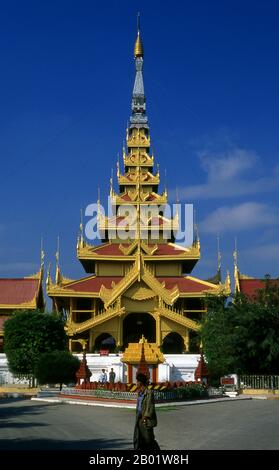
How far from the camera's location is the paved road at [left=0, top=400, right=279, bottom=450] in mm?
11062

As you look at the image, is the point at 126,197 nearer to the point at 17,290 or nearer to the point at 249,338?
the point at 17,290

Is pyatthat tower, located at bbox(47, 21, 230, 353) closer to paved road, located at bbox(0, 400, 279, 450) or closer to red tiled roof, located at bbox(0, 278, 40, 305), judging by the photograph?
red tiled roof, located at bbox(0, 278, 40, 305)

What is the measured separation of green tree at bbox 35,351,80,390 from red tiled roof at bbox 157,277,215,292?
1163 centimetres

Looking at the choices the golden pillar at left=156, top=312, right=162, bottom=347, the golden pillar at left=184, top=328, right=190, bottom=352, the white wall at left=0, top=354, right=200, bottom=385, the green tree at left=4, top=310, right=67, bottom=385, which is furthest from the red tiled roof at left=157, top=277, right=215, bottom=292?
the green tree at left=4, top=310, right=67, bottom=385

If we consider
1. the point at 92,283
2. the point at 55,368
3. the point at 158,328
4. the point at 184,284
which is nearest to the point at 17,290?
the point at 92,283

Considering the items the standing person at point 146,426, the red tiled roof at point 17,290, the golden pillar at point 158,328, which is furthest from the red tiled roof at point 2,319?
the standing person at point 146,426

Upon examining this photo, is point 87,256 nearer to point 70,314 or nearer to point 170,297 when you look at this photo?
point 70,314

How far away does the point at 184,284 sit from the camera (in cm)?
4053

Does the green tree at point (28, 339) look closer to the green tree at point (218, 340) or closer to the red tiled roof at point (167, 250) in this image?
the green tree at point (218, 340)

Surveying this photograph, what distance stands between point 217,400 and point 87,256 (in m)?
20.2

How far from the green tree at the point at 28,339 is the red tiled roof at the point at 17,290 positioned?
6.91 m

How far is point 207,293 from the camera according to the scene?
37500 millimetres
